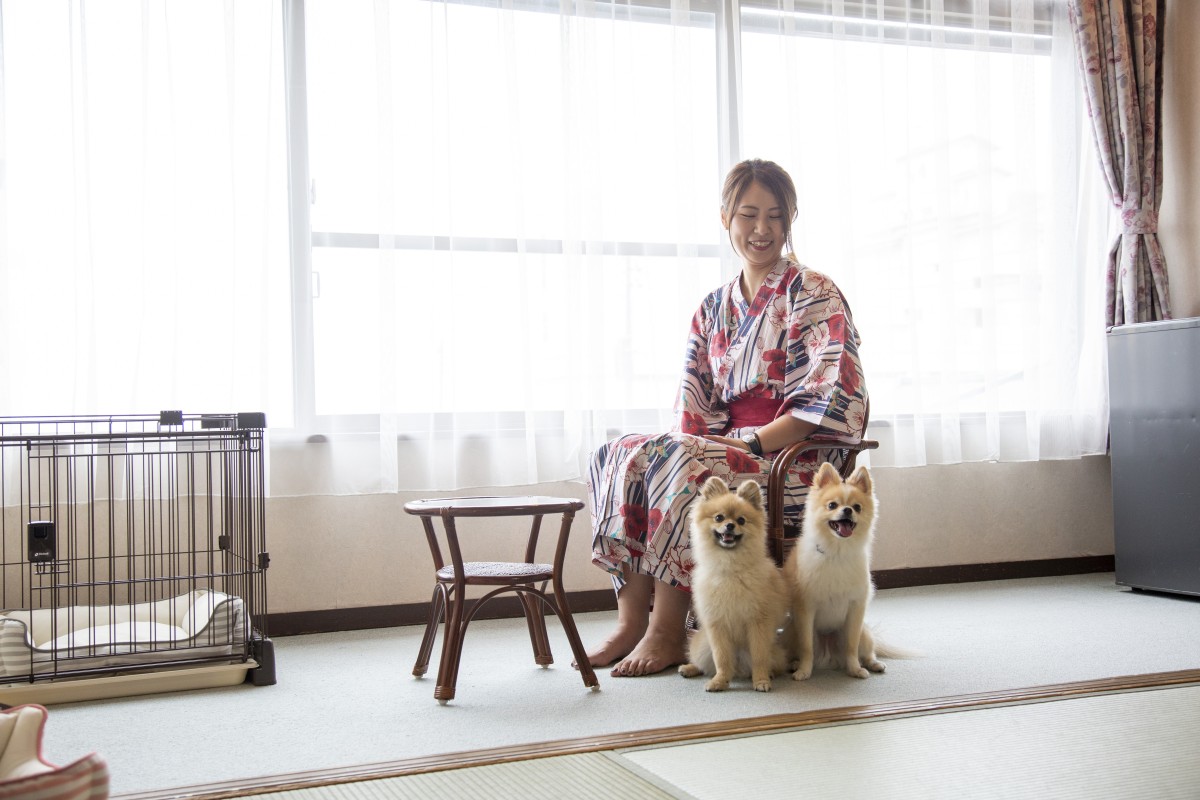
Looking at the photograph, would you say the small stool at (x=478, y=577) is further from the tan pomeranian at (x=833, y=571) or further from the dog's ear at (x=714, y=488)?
the tan pomeranian at (x=833, y=571)

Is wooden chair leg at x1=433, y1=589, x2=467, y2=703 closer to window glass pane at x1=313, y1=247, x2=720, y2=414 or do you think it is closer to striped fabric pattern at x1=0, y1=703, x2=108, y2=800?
striped fabric pattern at x1=0, y1=703, x2=108, y2=800

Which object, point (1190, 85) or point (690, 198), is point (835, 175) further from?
point (1190, 85)

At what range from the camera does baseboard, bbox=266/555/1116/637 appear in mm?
3281

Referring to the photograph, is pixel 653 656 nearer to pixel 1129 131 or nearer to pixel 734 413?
pixel 734 413

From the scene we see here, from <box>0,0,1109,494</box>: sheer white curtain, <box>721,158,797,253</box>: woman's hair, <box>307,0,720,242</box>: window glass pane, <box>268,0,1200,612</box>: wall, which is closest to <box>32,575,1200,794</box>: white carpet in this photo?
<box>268,0,1200,612</box>: wall

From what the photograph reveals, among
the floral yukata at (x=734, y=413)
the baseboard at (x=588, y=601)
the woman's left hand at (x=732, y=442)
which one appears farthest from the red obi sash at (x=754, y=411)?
the baseboard at (x=588, y=601)

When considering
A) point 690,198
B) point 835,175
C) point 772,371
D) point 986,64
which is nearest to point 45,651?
point 772,371

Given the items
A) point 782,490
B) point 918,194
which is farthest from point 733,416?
point 918,194

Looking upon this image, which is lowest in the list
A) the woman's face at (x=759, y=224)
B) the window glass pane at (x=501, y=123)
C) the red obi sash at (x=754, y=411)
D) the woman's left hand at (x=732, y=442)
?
the woman's left hand at (x=732, y=442)

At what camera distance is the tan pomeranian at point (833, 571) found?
2.35 m

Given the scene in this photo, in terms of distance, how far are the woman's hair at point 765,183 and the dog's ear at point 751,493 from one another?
A: 87cm

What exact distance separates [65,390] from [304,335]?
0.71m

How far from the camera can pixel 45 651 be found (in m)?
2.39

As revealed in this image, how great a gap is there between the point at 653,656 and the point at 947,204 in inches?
90.5
